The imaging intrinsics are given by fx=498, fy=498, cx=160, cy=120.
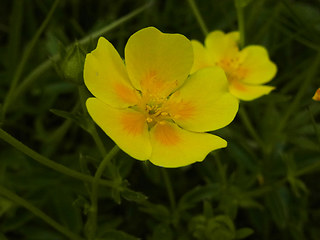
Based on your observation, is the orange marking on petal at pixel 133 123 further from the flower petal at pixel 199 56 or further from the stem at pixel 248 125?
the stem at pixel 248 125

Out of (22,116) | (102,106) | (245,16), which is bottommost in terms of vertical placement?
(102,106)

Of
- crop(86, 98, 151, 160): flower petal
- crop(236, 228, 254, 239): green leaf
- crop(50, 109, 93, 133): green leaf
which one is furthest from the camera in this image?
crop(236, 228, 254, 239): green leaf

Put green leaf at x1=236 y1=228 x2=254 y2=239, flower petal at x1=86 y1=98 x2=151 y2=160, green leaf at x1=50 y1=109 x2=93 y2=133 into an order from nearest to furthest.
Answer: flower petal at x1=86 y1=98 x2=151 y2=160
green leaf at x1=50 y1=109 x2=93 y2=133
green leaf at x1=236 y1=228 x2=254 y2=239

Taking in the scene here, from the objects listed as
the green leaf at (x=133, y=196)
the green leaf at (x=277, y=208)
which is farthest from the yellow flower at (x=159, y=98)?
the green leaf at (x=277, y=208)

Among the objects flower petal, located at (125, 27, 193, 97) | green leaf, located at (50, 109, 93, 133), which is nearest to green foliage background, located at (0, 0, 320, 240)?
green leaf, located at (50, 109, 93, 133)

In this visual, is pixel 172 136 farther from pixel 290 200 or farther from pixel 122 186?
pixel 290 200

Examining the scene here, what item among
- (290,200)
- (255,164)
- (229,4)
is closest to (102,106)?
(255,164)

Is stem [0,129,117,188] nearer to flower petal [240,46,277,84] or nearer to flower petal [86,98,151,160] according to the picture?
flower petal [86,98,151,160]
